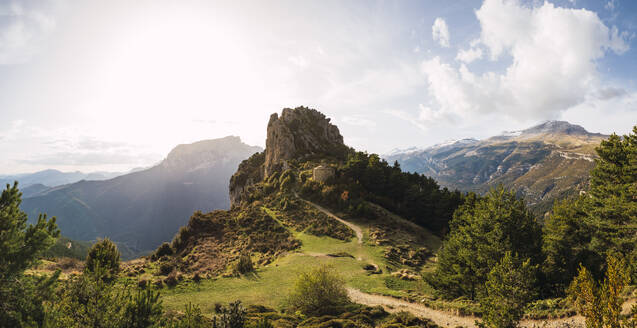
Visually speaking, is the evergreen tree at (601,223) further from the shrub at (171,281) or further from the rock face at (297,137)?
the rock face at (297,137)

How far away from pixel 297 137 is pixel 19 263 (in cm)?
8084

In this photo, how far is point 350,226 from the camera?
51312 millimetres

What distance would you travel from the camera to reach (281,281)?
31.7 meters

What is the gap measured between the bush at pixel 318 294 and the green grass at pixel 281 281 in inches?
140

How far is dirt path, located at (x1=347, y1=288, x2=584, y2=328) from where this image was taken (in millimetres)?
17750

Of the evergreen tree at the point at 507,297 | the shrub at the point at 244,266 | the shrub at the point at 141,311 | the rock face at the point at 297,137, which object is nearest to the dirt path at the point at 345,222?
the shrub at the point at 244,266

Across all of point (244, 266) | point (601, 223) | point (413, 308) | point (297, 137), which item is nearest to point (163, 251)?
point (244, 266)

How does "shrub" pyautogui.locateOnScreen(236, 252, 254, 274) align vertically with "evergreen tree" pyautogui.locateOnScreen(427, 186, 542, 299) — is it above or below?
below

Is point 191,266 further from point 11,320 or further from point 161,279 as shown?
point 11,320

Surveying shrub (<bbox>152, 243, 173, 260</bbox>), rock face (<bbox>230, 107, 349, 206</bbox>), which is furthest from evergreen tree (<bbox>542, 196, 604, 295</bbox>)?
rock face (<bbox>230, 107, 349, 206</bbox>)

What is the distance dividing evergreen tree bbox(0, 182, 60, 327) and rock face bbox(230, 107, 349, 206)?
2518 inches

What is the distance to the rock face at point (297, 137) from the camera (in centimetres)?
8594

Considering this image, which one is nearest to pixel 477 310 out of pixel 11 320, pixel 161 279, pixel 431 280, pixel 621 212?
pixel 431 280

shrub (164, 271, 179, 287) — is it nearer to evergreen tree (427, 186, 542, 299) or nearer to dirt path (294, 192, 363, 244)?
dirt path (294, 192, 363, 244)
